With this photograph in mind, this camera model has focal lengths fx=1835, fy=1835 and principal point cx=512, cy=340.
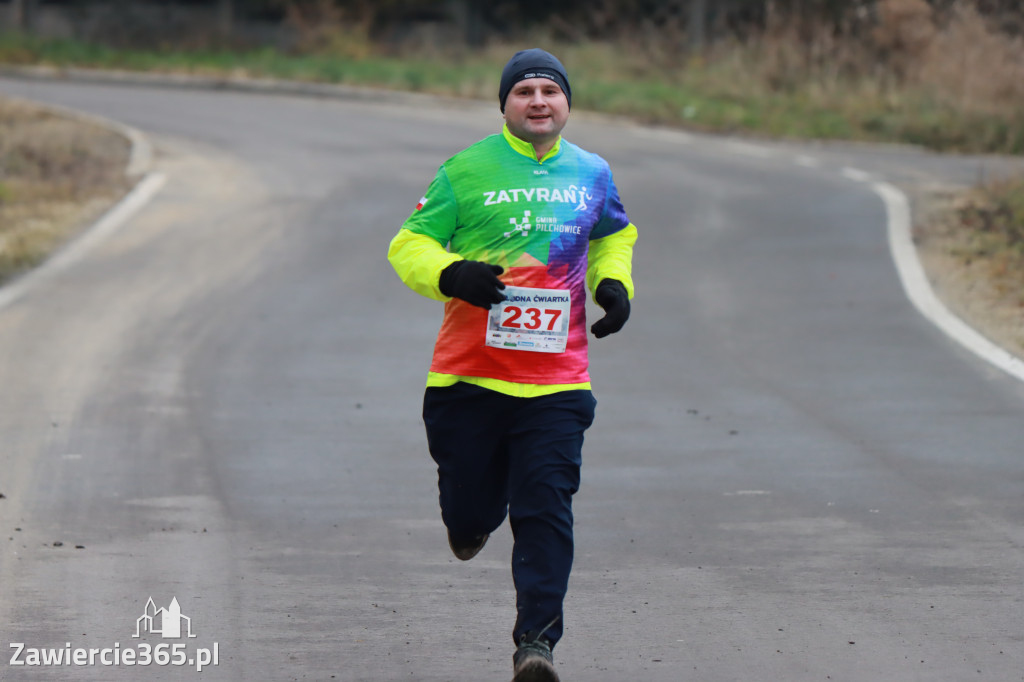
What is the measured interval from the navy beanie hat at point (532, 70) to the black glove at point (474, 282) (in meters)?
0.59

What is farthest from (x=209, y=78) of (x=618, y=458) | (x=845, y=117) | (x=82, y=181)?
(x=618, y=458)

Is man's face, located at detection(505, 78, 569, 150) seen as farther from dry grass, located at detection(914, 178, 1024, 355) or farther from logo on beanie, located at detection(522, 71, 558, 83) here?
dry grass, located at detection(914, 178, 1024, 355)

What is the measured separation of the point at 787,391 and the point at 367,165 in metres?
10.7

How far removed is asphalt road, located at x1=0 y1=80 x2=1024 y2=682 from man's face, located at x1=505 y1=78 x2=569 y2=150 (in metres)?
1.59

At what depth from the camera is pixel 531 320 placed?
17.7 feet

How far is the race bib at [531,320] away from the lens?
541 centimetres

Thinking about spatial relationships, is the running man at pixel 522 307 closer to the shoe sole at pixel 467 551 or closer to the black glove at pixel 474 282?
the black glove at pixel 474 282

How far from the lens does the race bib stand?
Result: 5.41m

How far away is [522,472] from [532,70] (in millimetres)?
1213

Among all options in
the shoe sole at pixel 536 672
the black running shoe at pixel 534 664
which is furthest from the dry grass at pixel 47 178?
the shoe sole at pixel 536 672

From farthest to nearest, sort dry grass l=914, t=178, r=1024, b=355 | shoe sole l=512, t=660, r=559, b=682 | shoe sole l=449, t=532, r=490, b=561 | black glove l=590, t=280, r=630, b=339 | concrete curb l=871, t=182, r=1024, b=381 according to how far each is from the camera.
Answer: dry grass l=914, t=178, r=1024, b=355
concrete curb l=871, t=182, r=1024, b=381
shoe sole l=449, t=532, r=490, b=561
black glove l=590, t=280, r=630, b=339
shoe sole l=512, t=660, r=559, b=682

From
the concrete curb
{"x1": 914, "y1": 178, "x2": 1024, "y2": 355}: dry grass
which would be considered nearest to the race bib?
the concrete curb

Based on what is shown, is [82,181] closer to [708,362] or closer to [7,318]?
[7,318]

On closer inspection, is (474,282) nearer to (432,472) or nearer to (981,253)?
(432,472)
